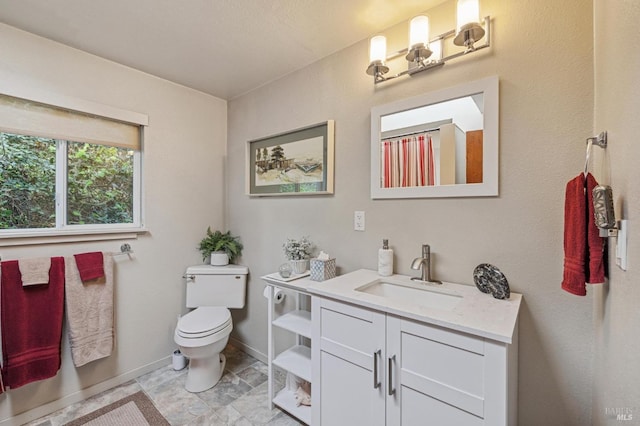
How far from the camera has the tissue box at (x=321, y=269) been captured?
1.68m

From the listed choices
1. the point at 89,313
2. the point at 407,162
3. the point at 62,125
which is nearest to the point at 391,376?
the point at 407,162

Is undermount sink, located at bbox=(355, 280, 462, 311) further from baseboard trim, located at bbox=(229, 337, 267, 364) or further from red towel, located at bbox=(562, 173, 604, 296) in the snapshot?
baseboard trim, located at bbox=(229, 337, 267, 364)

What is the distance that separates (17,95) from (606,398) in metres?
3.11

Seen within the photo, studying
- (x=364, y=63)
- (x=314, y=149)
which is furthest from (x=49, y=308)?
(x=364, y=63)

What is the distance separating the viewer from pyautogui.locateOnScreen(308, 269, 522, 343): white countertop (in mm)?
923

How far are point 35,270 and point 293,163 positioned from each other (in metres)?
1.77

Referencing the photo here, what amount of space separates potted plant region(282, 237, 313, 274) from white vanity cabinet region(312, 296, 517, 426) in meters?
0.51

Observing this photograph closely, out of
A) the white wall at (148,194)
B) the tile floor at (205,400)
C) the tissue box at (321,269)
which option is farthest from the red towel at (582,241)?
the white wall at (148,194)

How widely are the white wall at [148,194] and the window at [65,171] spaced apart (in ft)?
0.41

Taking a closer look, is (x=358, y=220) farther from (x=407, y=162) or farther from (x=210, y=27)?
(x=210, y=27)

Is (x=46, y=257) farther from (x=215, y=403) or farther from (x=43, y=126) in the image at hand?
(x=215, y=403)

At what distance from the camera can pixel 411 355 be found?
1.08m

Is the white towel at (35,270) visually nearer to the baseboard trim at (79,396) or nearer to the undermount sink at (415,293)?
the baseboard trim at (79,396)

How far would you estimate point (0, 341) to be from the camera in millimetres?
1600
